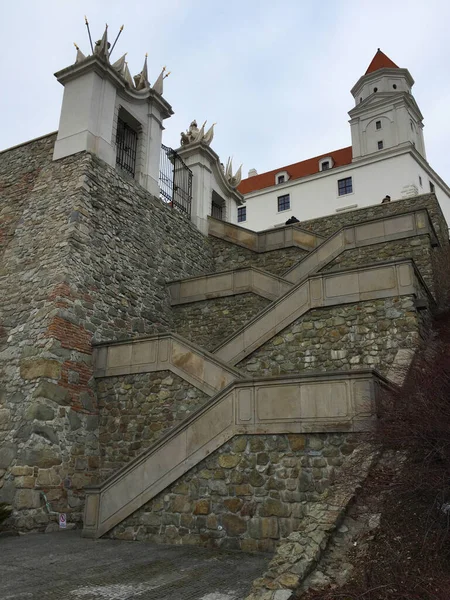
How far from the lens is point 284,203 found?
4784 cm

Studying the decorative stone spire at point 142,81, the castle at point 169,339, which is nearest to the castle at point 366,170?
the castle at point 169,339

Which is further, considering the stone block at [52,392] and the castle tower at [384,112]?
the castle tower at [384,112]

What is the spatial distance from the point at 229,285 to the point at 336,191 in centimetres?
3261

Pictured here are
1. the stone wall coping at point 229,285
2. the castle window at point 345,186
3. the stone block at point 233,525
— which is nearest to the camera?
the stone block at point 233,525

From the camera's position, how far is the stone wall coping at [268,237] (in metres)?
17.5

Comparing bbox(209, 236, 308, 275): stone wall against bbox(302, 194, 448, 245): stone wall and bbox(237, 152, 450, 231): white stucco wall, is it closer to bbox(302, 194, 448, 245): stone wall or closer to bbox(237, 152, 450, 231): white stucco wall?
bbox(302, 194, 448, 245): stone wall

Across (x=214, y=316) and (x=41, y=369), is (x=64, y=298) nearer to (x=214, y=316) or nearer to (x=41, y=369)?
(x=41, y=369)

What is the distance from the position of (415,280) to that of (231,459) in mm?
5397

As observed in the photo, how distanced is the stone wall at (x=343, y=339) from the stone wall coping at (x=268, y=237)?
22.1 ft

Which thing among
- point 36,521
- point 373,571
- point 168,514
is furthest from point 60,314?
point 373,571

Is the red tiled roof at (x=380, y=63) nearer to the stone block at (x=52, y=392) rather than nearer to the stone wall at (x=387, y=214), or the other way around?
the stone wall at (x=387, y=214)

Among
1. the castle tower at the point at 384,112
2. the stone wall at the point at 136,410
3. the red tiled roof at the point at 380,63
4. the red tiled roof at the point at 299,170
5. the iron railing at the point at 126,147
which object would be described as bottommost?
Answer: the stone wall at the point at 136,410

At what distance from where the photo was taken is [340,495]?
19.9 ft

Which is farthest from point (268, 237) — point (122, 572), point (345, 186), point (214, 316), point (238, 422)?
point (345, 186)
